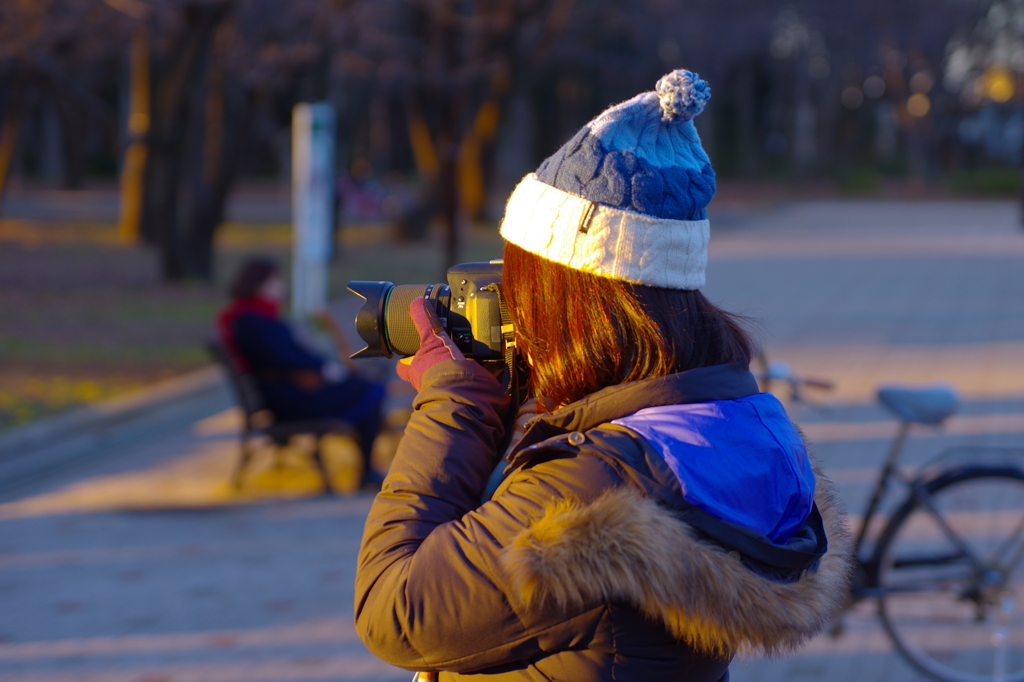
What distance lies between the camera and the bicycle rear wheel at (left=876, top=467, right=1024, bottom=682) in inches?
139

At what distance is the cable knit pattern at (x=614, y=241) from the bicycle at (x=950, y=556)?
2124mm

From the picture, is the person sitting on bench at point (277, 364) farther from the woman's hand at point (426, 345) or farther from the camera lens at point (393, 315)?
the woman's hand at point (426, 345)

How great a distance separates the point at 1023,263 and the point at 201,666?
17.8 m

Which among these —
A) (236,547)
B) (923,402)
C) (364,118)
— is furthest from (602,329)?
(364,118)

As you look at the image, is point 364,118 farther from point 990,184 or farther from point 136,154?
point 136,154

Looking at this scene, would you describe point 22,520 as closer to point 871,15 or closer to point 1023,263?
point 1023,263

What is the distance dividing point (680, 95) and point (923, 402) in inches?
99.8

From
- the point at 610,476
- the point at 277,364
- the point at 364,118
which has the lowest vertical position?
the point at 277,364

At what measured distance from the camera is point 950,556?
3562 millimetres

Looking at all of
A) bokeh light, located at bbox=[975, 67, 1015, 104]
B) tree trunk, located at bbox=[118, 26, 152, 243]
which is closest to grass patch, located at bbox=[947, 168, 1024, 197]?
bokeh light, located at bbox=[975, 67, 1015, 104]

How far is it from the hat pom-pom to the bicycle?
2163 mm

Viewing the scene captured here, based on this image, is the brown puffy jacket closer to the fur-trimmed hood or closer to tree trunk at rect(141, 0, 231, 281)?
the fur-trimmed hood

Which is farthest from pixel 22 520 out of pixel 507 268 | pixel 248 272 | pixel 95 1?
pixel 95 1

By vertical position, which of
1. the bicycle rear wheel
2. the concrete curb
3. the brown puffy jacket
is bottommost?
the concrete curb
